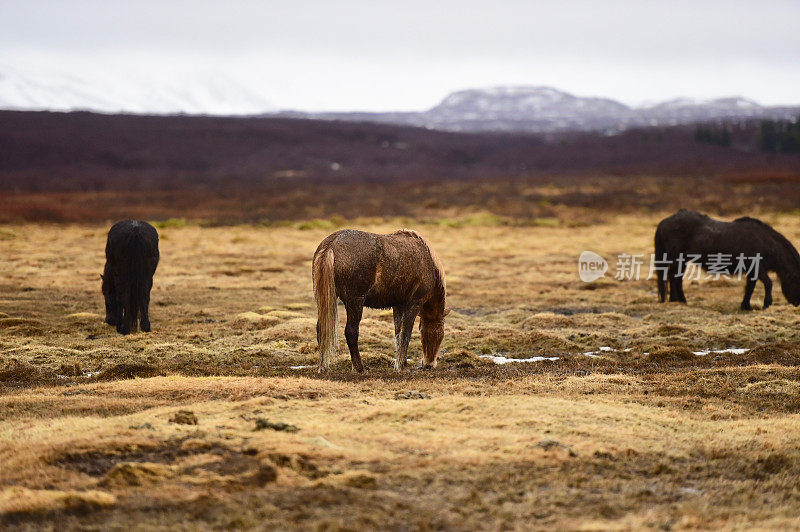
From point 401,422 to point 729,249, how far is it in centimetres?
1349

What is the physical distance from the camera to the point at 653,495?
21.1 feet

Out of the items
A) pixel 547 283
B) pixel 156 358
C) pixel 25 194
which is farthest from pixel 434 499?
pixel 25 194

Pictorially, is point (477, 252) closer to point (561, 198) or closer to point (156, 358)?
point (156, 358)

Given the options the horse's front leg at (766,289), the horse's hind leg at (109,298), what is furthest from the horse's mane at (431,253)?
the horse's front leg at (766,289)

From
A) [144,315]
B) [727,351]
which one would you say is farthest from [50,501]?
[727,351]

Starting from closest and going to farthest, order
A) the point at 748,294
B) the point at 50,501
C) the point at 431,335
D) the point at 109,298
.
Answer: the point at 50,501, the point at 431,335, the point at 109,298, the point at 748,294

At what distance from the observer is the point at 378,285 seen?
11.2 meters

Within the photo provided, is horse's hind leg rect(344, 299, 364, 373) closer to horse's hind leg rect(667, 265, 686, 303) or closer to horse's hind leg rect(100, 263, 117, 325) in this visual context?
horse's hind leg rect(100, 263, 117, 325)

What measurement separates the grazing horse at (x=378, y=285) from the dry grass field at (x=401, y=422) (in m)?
0.54

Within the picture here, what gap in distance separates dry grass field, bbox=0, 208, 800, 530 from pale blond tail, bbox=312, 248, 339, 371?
56cm

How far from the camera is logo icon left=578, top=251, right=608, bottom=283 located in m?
25.4

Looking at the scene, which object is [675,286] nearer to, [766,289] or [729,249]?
[729,249]

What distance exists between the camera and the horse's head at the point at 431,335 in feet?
39.8

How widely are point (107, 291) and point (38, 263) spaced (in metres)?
14.3
